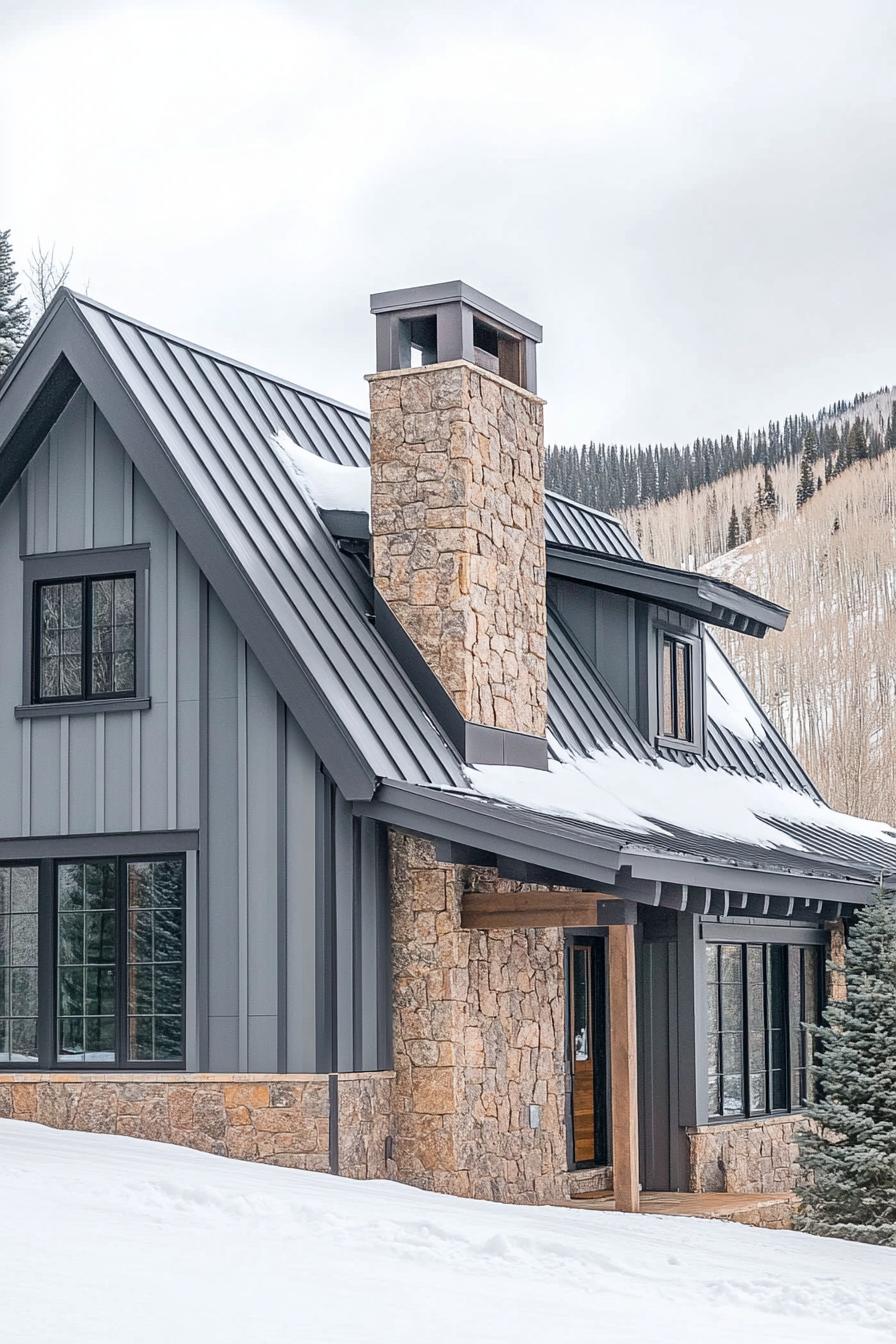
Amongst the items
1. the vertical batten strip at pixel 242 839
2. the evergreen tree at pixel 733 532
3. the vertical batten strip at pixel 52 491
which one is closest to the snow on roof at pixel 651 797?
the vertical batten strip at pixel 242 839

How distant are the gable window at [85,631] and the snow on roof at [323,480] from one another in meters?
1.94

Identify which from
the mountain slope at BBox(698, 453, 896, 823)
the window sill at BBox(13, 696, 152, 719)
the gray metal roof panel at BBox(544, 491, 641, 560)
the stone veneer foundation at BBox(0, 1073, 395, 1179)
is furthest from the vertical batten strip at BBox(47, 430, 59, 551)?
the mountain slope at BBox(698, 453, 896, 823)

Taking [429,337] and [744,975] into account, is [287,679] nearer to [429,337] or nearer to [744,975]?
[429,337]

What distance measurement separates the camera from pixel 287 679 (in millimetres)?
12117

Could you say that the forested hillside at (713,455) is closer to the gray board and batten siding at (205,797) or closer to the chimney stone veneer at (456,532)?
the chimney stone veneer at (456,532)

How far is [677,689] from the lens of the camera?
1794cm

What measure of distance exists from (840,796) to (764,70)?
1751cm

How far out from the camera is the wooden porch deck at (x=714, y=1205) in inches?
528

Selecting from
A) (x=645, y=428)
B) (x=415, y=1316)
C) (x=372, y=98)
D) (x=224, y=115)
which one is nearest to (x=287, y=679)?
(x=415, y=1316)

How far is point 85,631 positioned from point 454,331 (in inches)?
145

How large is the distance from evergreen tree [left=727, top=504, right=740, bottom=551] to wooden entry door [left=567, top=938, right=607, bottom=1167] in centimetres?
4827

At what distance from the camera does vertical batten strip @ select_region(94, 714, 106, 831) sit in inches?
507

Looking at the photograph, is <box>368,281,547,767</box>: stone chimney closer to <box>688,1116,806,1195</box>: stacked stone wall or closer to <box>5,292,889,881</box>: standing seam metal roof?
<box>5,292,889,881</box>: standing seam metal roof

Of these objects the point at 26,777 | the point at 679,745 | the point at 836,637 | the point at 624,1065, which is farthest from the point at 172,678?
the point at 836,637
